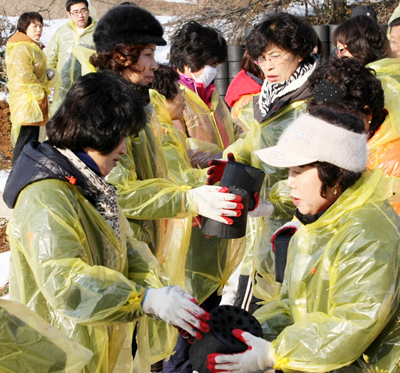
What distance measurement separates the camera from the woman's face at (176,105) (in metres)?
3.45

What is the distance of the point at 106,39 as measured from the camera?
2738mm

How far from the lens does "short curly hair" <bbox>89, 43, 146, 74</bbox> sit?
274 centimetres

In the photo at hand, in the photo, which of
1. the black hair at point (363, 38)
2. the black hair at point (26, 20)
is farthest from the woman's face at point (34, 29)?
the black hair at point (363, 38)

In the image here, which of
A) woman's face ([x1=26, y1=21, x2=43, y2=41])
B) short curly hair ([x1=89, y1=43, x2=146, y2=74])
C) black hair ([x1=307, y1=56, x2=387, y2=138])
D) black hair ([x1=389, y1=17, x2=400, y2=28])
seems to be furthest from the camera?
woman's face ([x1=26, y1=21, x2=43, y2=41])

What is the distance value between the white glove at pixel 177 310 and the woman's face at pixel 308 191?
1.74 ft

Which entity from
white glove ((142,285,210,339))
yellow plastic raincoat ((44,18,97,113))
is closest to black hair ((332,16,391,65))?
white glove ((142,285,210,339))

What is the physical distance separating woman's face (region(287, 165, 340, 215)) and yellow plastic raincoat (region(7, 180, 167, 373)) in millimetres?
677

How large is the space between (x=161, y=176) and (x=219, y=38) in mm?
1463

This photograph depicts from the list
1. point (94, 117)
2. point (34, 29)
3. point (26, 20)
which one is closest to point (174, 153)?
point (94, 117)

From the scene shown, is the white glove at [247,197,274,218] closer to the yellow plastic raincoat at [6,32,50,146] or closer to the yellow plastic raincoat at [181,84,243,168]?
the yellow plastic raincoat at [181,84,243,168]

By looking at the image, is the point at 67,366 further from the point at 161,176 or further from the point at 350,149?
the point at 161,176

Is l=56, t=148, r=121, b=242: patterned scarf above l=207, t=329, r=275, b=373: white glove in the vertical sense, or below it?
above

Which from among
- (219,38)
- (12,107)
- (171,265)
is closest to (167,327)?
(171,265)

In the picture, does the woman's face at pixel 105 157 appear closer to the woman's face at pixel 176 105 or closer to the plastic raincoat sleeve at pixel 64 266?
the plastic raincoat sleeve at pixel 64 266
